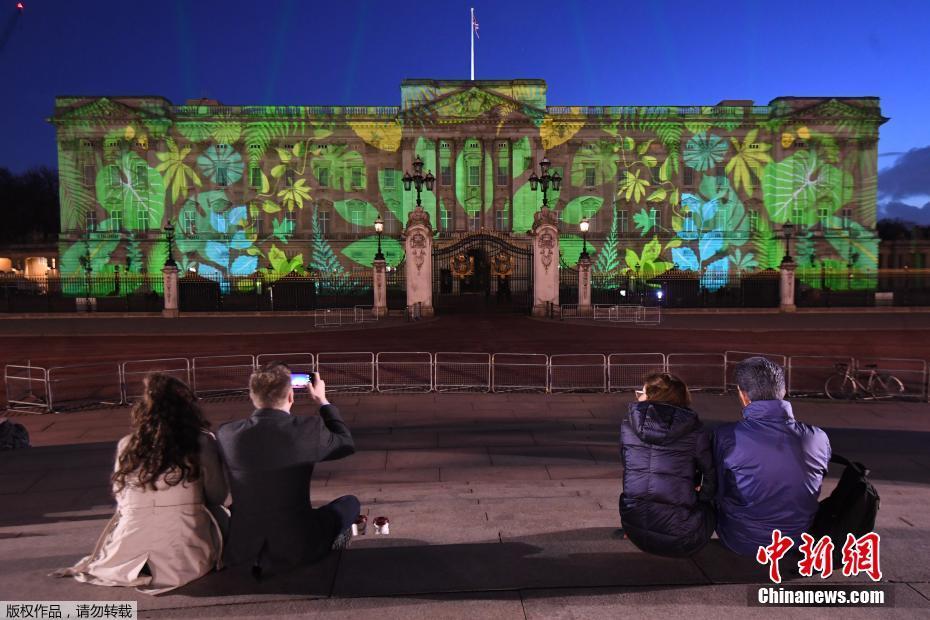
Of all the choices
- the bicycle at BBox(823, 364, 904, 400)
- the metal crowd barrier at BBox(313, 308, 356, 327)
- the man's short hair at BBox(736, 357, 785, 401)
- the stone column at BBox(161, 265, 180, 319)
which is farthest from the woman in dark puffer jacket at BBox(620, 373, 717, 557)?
the stone column at BBox(161, 265, 180, 319)

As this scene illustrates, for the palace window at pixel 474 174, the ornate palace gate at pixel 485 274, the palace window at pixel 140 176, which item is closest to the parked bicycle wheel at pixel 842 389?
the ornate palace gate at pixel 485 274

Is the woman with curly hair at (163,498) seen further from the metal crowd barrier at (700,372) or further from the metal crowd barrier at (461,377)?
the metal crowd barrier at (700,372)

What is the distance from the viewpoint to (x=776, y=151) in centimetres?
6450

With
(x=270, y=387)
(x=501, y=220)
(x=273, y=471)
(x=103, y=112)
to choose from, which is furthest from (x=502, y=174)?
(x=273, y=471)

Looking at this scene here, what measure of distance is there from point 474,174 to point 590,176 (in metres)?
11.5

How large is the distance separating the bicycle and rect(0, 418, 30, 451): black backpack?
13163 mm

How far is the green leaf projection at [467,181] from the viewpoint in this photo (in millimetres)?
62875

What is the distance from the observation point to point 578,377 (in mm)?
14828

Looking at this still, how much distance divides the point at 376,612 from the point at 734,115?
68761 millimetres

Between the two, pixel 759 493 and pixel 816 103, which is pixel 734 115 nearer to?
pixel 816 103

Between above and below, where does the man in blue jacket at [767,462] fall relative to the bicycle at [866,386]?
above

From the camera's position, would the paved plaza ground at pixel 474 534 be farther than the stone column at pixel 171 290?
No

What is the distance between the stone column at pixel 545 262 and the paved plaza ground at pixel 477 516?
20218 mm

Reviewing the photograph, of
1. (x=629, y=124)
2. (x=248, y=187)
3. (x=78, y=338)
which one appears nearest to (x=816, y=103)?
(x=629, y=124)
